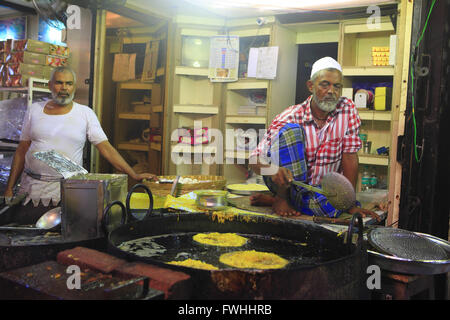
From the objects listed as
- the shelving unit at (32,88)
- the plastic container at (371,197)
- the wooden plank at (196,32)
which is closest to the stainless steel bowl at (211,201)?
the plastic container at (371,197)

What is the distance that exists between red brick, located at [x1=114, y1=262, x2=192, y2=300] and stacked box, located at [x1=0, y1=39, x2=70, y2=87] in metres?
3.45

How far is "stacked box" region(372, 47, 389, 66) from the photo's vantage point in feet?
13.0

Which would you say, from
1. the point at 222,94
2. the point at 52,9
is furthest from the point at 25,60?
the point at 222,94

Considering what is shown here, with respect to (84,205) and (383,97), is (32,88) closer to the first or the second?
(84,205)

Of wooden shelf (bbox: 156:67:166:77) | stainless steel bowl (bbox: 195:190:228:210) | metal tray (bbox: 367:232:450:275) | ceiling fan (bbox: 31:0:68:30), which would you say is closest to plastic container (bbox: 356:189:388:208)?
stainless steel bowl (bbox: 195:190:228:210)

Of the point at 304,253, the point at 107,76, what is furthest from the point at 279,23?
the point at 304,253

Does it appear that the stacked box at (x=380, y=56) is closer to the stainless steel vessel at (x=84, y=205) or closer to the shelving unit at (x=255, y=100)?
the shelving unit at (x=255, y=100)

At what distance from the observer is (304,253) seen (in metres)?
1.59

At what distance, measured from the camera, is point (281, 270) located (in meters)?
1.05

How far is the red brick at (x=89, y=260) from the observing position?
1105mm

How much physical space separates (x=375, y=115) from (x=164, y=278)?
132 inches

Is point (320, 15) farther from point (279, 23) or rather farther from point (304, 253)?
point (304, 253)

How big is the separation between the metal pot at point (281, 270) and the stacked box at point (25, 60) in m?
2.93

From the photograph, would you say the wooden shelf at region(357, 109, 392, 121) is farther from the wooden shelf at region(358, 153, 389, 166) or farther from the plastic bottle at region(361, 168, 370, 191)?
the plastic bottle at region(361, 168, 370, 191)
